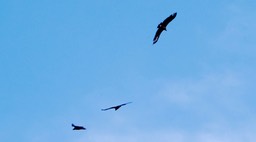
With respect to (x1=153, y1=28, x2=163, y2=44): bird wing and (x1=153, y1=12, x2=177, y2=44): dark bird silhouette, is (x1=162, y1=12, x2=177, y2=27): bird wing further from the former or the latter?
(x1=153, y1=28, x2=163, y2=44): bird wing

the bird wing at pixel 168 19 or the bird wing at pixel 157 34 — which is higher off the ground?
the bird wing at pixel 168 19

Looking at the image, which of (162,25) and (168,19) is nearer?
(168,19)

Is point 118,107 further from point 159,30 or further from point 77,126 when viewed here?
point 159,30

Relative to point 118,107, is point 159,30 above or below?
above

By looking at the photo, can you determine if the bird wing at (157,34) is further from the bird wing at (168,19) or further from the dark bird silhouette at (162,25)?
the bird wing at (168,19)

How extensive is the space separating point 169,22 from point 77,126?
1091 centimetres

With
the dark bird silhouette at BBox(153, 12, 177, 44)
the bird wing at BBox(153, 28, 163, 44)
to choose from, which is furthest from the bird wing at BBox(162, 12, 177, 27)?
the bird wing at BBox(153, 28, 163, 44)

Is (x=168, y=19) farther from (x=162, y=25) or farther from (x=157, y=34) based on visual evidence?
(x=157, y=34)

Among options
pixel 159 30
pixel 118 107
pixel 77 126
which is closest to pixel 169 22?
pixel 159 30

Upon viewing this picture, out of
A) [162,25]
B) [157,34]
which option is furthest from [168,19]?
[157,34]

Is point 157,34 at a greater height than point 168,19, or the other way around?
point 168,19

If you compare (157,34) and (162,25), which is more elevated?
(162,25)

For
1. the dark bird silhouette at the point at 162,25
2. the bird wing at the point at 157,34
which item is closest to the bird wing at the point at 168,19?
the dark bird silhouette at the point at 162,25

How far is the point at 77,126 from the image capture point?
133ft
